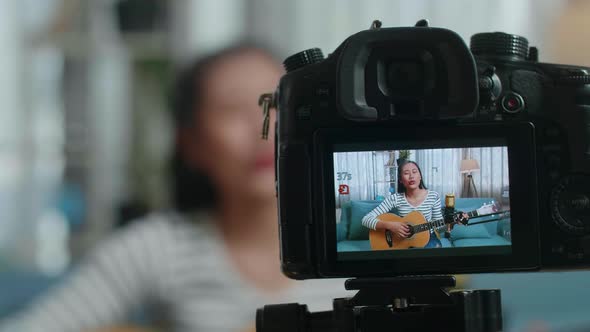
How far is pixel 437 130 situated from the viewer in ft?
2.19

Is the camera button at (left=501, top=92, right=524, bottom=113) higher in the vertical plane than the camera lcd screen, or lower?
higher

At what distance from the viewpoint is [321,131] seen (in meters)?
0.68

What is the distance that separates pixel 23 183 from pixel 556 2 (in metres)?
1.79

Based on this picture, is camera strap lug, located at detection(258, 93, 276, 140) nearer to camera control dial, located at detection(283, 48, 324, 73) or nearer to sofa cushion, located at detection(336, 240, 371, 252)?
camera control dial, located at detection(283, 48, 324, 73)

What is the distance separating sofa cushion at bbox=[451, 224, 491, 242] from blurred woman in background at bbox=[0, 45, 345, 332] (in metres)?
0.90

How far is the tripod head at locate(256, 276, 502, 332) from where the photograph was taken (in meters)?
0.66

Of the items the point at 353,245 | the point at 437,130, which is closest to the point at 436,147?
the point at 437,130

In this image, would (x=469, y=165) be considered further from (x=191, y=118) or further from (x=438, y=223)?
(x=191, y=118)

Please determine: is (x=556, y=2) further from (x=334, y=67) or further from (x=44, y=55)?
(x=44, y=55)

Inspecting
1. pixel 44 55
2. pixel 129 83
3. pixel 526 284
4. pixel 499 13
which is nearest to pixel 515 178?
pixel 526 284

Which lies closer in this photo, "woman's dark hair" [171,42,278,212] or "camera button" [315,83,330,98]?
"camera button" [315,83,330,98]

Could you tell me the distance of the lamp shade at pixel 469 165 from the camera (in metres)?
0.67

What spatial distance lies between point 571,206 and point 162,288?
1152 millimetres

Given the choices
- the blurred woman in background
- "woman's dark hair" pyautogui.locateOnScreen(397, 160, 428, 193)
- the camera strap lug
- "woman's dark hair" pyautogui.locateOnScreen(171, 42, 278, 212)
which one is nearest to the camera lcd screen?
"woman's dark hair" pyautogui.locateOnScreen(397, 160, 428, 193)
